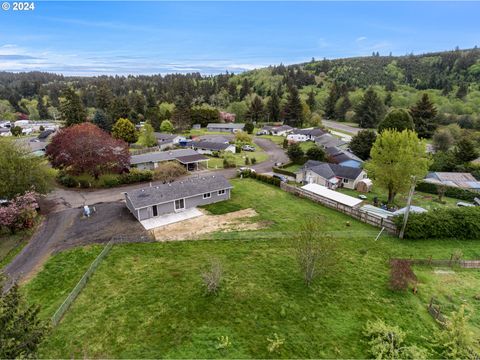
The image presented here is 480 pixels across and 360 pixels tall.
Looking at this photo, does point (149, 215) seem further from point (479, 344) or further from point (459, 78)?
point (459, 78)

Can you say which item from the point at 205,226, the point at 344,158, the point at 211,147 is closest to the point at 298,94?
the point at 211,147

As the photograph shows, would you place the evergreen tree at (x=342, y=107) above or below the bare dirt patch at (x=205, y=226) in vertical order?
above

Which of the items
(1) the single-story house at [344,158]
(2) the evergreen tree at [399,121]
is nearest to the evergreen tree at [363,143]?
(1) the single-story house at [344,158]

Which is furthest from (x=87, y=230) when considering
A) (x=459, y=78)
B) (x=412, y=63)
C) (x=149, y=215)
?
(x=412, y=63)

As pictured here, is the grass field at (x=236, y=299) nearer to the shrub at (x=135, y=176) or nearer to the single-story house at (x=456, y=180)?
the single-story house at (x=456, y=180)

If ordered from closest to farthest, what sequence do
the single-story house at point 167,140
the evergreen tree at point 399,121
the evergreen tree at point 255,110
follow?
1. the evergreen tree at point 399,121
2. the single-story house at point 167,140
3. the evergreen tree at point 255,110

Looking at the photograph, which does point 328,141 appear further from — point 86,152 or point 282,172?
point 86,152

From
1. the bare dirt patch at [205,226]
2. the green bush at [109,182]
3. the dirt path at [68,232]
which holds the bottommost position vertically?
the bare dirt patch at [205,226]
